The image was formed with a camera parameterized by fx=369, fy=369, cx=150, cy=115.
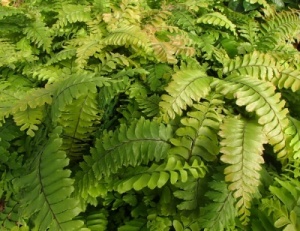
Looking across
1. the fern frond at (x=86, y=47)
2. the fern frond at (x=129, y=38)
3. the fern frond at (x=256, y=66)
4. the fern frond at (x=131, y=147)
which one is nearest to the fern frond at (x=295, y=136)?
the fern frond at (x=256, y=66)

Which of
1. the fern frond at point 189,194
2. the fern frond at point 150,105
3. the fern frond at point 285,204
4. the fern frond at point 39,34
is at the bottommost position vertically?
the fern frond at point 189,194

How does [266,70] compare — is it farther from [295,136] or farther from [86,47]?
[86,47]

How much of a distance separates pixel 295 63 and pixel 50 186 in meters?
2.00

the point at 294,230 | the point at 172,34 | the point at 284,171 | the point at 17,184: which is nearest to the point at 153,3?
the point at 172,34

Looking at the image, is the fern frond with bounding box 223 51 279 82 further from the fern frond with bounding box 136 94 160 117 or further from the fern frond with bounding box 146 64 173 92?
the fern frond with bounding box 136 94 160 117

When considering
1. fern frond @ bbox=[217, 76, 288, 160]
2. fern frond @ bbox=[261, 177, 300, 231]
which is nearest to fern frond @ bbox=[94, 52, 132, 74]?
fern frond @ bbox=[217, 76, 288, 160]

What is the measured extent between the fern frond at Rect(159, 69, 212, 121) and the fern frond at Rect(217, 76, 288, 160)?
21cm

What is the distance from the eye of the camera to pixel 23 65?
3.02 metres

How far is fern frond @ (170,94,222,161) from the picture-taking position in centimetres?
216

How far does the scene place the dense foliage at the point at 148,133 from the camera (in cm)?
201

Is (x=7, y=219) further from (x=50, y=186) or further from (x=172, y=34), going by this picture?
(x=172, y=34)

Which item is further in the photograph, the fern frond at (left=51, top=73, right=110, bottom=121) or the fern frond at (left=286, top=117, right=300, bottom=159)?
the fern frond at (left=286, top=117, right=300, bottom=159)

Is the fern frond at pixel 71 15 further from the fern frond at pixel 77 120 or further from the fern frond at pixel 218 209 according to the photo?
the fern frond at pixel 218 209

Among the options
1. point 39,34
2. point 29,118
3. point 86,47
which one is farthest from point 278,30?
point 29,118
